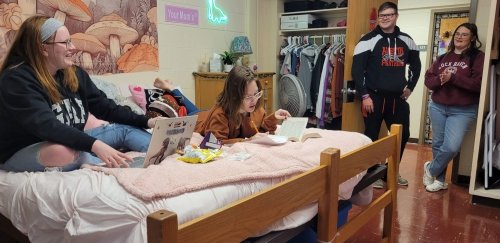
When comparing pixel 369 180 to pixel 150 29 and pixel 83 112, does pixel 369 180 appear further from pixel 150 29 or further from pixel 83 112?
pixel 150 29

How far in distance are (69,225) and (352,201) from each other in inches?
49.8

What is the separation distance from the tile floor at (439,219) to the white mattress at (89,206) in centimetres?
124

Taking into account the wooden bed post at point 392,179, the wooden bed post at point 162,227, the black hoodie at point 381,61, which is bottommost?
the wooden bed post at point 392,179

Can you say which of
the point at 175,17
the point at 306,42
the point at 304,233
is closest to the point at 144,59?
the point at 175,17

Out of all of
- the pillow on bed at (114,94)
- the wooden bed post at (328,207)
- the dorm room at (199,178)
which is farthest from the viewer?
the pillow on bed at (114,94)

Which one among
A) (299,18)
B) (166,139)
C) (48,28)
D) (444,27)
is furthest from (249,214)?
(444,27)

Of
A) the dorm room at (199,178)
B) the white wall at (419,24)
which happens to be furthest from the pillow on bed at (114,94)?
the white wall at (419,24)

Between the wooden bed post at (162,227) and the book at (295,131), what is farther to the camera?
the book at (295,131)

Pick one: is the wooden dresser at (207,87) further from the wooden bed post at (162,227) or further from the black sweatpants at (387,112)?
the wooden bed post at (162,227)

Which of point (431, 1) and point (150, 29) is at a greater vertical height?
point (431, 1)

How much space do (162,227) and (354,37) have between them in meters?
2.57

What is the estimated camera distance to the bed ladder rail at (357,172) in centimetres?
126

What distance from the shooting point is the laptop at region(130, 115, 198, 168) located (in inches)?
53.0

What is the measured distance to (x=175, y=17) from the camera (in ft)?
11.3
